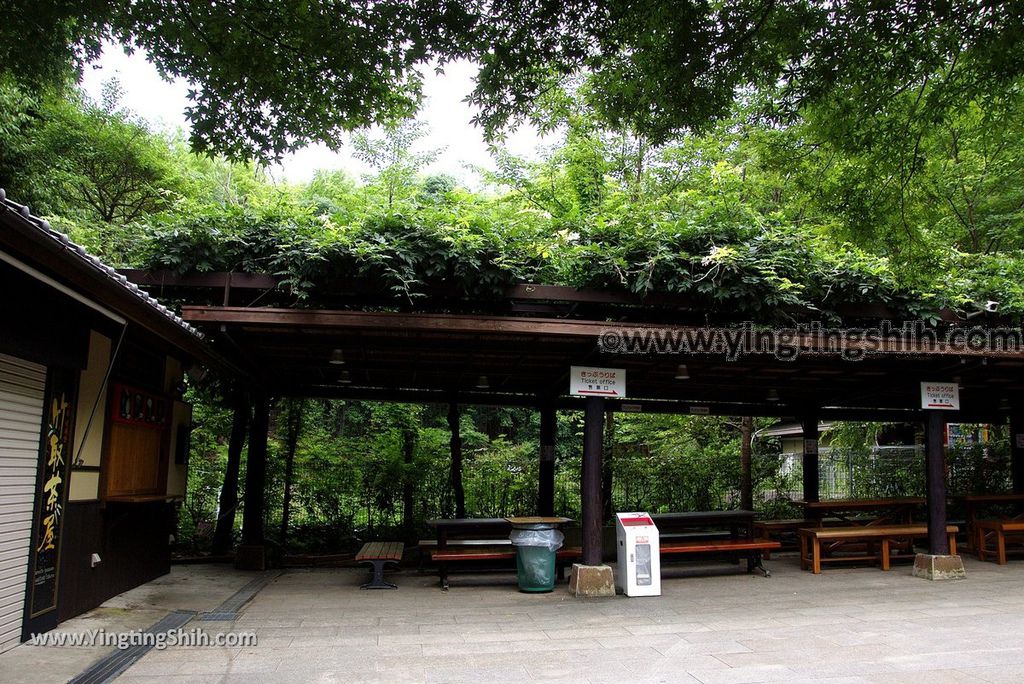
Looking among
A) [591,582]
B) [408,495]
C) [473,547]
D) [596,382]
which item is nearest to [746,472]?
[473,547]

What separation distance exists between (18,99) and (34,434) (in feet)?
32.3

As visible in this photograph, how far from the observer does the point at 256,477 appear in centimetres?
1070

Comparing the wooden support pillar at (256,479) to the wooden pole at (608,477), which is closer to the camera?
the wooden support pillar at (256,479)

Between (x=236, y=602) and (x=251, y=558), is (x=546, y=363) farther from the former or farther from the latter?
(x=251, y=558)

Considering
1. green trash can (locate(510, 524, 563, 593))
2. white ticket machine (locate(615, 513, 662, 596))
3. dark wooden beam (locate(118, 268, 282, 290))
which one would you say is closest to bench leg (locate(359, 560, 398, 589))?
green trash can (locate(510, 524, 563, 593))

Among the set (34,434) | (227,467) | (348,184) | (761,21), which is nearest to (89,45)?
(34,434)

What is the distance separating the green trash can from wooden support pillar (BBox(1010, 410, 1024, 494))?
10605 millimetres

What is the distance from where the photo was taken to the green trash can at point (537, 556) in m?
8.53

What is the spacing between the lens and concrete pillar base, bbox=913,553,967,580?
372 inches

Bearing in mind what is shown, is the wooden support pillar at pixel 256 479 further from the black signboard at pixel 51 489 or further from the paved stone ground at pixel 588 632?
the black signboard at pixel 51 489

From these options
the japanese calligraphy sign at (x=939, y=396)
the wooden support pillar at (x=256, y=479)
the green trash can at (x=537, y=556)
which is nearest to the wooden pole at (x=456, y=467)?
the wooden support pillar at (x=256, y=479)

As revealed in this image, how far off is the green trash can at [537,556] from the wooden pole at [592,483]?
41 centimetres

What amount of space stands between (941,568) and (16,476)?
10.9m

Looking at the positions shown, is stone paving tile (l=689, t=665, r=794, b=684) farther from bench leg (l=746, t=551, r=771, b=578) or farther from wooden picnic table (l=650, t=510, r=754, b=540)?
bench leg (l=746, t=551, r=771, b=578)
